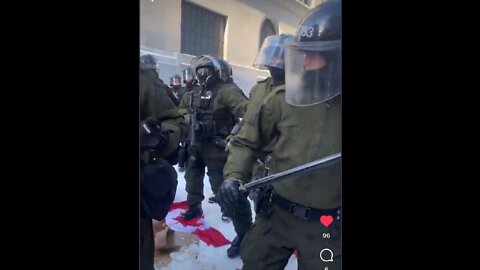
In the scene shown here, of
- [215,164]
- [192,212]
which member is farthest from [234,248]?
[215,164]

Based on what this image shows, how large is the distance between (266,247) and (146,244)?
1.41ft

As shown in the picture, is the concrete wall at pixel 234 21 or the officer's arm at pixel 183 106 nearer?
the concrete wall at pixel 234 21

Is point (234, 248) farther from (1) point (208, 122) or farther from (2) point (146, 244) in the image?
(1) point (208, 122)

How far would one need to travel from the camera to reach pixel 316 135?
1471mm

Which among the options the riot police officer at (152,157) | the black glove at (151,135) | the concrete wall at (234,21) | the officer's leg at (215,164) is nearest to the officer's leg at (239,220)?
the officer's leg at (215,164)

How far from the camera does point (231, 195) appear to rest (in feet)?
5.04

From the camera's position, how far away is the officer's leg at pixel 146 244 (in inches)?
60.5

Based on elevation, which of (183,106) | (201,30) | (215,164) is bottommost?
(215,164)

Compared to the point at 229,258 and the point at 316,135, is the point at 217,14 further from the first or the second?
the point at 229,258

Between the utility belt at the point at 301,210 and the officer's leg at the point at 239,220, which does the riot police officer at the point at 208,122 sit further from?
the utility belt at the point at 301,210

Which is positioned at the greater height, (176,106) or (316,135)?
(176,106)

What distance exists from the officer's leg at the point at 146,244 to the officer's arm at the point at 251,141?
0.33 metres

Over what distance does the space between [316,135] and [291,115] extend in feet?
0.37
